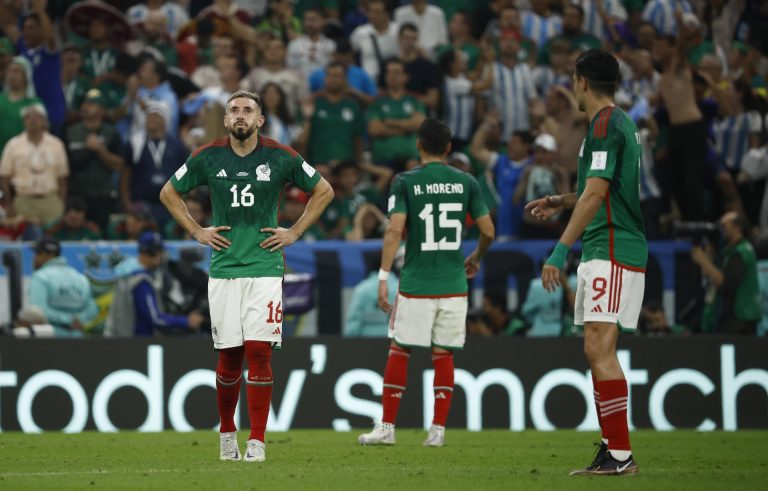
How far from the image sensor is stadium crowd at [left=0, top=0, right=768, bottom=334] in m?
17.8

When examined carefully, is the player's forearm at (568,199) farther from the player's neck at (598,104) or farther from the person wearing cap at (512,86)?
the person wearing cap at (512,86)

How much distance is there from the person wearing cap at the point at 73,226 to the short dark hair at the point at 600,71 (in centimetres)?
1000

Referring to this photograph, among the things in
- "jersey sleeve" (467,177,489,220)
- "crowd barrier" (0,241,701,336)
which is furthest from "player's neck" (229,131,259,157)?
"crowd barrier" (0,241,701,336)

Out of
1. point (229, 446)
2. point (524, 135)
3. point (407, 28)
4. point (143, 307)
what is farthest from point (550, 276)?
point (407, 28)

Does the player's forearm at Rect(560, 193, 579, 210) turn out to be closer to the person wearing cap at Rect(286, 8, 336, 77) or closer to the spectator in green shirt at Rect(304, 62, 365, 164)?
the spectator in green shirt at Rect(304, 62, 365, 164)

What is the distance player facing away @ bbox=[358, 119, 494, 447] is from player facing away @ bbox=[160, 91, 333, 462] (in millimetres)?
1965

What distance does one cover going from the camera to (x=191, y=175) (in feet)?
32.0

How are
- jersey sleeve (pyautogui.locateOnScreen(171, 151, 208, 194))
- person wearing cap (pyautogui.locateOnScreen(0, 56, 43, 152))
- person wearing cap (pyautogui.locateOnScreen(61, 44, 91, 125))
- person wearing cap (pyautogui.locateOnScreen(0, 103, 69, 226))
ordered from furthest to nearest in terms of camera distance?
person wearing cap (pyautogui.locateOnScreen(61, 44, 91, 125))
person wearing cap (pyautogui.locateOnScreen(0, 56, 43, 152))
person wearing cap (pyautogui.locateOnScreen(0, 103, 69, 226))
jersey sleeve (pyautogui.locateOnScreen(171, 151, 208, 194))

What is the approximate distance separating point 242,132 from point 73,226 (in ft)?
27.4

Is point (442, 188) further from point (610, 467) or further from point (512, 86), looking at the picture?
point (512, 86)

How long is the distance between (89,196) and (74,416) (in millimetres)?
4494

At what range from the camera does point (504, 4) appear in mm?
21328

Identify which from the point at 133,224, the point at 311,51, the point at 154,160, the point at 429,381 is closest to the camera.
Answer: the point at 429,381

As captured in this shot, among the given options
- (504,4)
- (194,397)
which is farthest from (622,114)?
(504,4)
